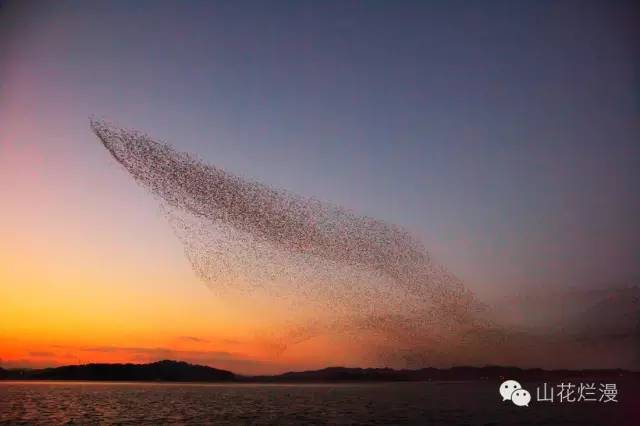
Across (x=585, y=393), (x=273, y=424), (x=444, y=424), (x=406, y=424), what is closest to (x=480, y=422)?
(x=444, y=424)

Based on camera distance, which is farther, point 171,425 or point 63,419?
point 63,419

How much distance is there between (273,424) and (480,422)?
1832 cm

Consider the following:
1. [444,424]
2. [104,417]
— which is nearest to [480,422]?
[444,424]

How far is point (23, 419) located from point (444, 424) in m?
38.8

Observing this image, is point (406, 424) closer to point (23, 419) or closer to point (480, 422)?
point (480, 422)

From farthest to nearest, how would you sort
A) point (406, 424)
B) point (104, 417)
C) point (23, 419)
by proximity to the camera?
point (104, 417), point (23, 419), point (406, 424)

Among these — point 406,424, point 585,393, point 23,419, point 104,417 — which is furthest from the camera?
point 585,393

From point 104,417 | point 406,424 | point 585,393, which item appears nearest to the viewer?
point 406,424

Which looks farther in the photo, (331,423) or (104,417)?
(104,417)

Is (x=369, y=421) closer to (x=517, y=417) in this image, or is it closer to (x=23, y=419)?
(x=517, y=417)

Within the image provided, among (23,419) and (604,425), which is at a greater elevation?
(604,425)

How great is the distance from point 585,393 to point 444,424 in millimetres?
71412

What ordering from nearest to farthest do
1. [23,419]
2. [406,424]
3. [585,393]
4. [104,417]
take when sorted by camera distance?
[406,424]
[23,419]
[104,417]
[585,393]

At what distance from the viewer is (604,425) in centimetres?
5050
